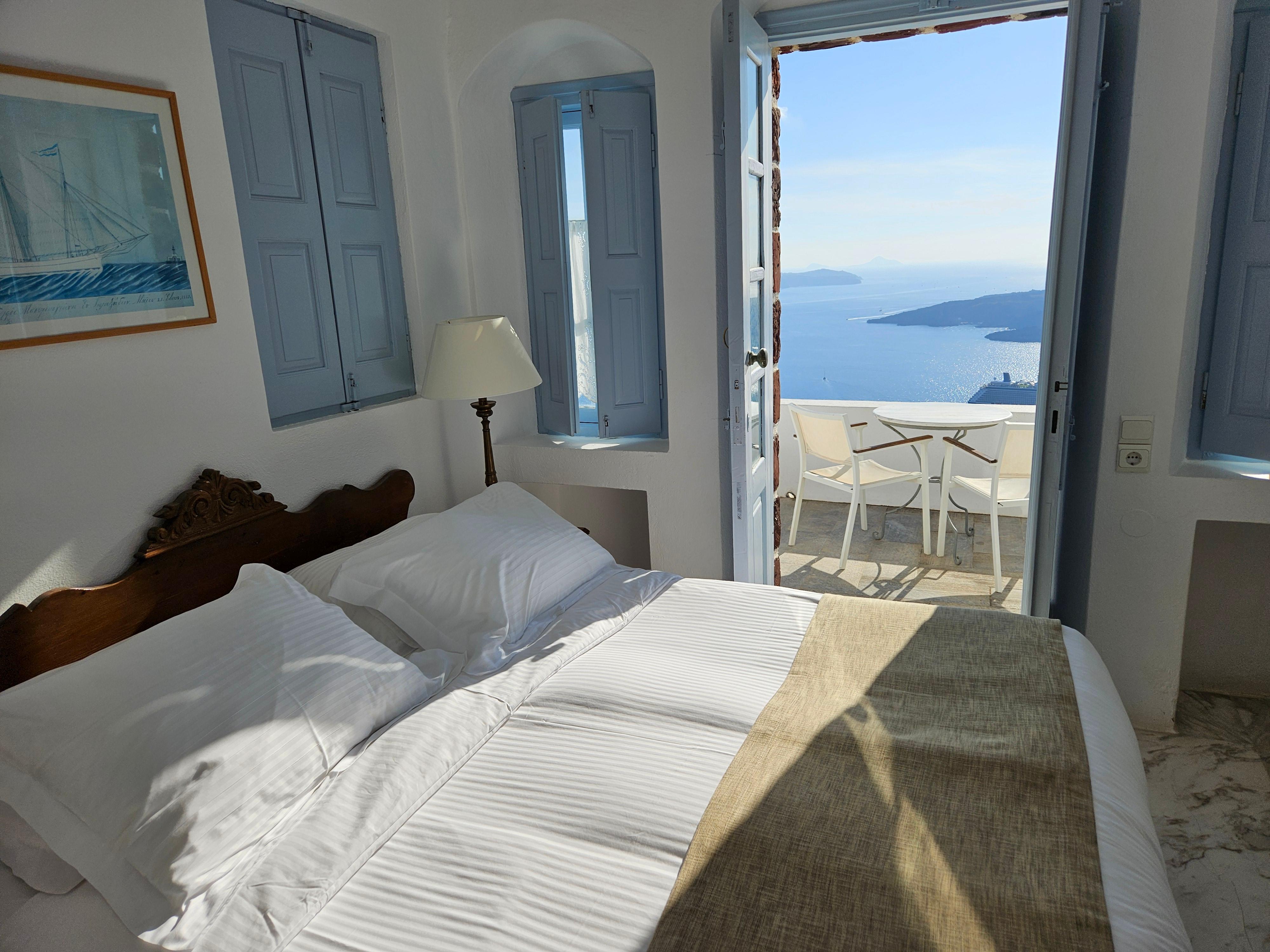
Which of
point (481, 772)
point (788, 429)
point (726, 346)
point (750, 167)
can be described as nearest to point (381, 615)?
point (481, 772)

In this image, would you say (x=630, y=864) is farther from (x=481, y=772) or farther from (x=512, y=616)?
(x=512, y=616)

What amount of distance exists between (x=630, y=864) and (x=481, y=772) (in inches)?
15.4

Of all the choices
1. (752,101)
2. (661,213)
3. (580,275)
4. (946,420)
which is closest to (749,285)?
(661,213)

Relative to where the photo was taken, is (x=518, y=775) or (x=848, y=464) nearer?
(x=518, y=775)

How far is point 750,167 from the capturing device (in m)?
2.72

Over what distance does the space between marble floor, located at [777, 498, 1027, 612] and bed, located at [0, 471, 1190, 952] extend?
1.81 m

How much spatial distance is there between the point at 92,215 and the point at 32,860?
52.3 inches

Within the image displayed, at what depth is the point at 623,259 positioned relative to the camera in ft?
10.4

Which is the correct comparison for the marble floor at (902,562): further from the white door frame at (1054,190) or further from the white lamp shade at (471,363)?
the white lamp shade at (471,363)

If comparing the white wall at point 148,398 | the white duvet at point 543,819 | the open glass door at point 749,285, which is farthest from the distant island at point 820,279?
the white duvet at point 543,819

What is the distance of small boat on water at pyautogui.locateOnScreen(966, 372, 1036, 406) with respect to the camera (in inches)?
240

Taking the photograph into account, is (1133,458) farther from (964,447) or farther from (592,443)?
(592,443)

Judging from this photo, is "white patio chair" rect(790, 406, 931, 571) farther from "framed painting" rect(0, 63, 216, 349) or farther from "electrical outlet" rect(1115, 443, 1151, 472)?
"framed painting" rect(0, 63, 216, 349)

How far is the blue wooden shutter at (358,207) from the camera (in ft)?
8.11
